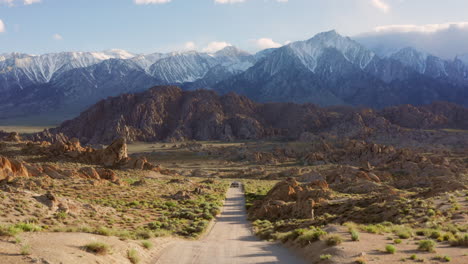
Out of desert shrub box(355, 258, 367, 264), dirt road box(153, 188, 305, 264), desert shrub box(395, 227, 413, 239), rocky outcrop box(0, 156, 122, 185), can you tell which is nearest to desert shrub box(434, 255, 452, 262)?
desert shrub box(355, 258, 367, 264)

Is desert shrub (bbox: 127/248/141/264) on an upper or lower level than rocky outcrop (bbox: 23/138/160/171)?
upper

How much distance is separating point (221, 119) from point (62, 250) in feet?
535

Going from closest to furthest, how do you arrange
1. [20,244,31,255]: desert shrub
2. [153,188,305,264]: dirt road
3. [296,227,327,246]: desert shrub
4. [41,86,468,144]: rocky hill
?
[20,244,31,255]: desert shrub
[153,188,305,264]: dirt road
[296,227,327,246]: desert shrub
[41,86,468,144]: rocky hill

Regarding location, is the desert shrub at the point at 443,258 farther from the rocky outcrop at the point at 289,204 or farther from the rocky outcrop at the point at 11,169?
the rocky outcrop at the point at 11,169

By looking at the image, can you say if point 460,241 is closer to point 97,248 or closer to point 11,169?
point 97,248

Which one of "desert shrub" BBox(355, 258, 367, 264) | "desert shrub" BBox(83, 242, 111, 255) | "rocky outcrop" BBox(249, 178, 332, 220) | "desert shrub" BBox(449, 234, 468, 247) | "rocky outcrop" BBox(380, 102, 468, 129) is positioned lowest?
"rocky outcrop" BBox(380, 102, 468, 129)

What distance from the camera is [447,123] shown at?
6895 inches

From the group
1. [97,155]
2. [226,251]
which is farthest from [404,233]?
[97,155]

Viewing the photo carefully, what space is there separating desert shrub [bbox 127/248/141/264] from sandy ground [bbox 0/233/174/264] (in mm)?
150

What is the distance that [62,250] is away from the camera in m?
12.7

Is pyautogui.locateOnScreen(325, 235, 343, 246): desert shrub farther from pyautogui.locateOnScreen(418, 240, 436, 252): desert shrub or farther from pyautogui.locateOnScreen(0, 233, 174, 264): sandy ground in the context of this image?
pyautogui.locateOnScreen(0, 233, 174, 264): sandy ground

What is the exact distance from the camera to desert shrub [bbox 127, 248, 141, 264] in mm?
14141

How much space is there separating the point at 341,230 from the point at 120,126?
6128 inches

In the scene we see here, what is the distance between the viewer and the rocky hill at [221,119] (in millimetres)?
165125
